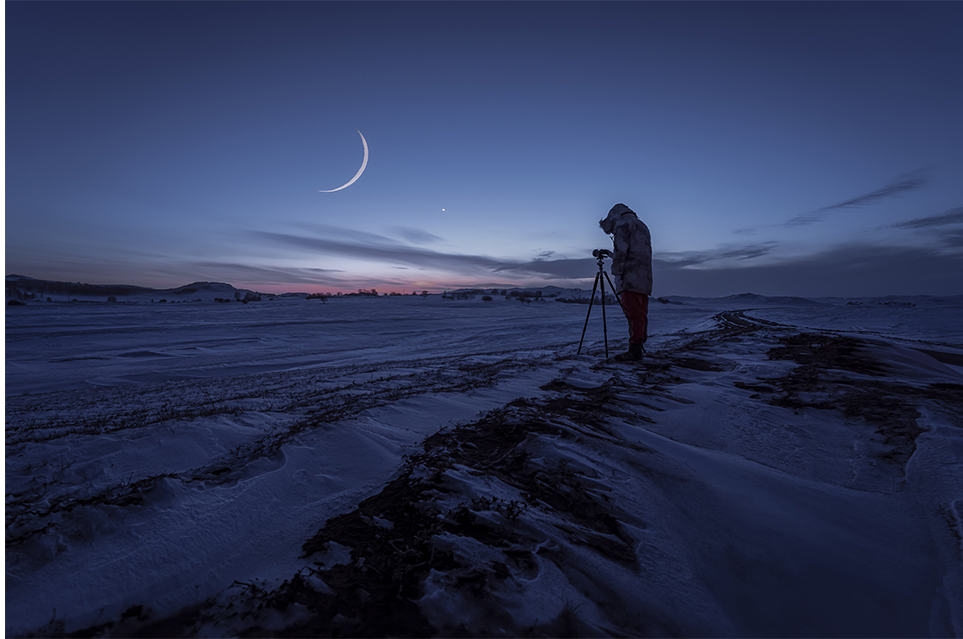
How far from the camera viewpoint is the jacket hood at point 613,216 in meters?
7.50

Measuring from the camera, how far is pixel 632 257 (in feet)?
23.0

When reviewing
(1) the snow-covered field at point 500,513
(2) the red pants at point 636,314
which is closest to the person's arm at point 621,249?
(2) the red pants at point 636,314

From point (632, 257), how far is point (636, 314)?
1039 millimetres

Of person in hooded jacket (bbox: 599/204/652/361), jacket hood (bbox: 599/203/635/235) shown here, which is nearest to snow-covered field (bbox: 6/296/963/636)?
person in hooded jacket (bbox: 599/204/652/361)

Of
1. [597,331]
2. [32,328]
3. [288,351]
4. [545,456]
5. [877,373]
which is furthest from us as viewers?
[597,331]

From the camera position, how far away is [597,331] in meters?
13.7

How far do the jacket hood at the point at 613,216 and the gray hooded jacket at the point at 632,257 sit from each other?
336 millimetres

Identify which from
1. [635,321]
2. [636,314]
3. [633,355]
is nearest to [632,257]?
[636,314]

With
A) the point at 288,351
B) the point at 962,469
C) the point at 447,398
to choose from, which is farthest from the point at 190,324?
the point at 962,469

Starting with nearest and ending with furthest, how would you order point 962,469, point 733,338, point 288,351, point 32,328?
point 962,469, point 733,338, point 288,351, point 32,328

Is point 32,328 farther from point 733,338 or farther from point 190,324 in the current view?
point 733,338

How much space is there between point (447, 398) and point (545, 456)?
6.31 ft

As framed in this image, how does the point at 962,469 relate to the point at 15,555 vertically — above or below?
above

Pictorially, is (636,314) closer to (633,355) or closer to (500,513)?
(633,355)
